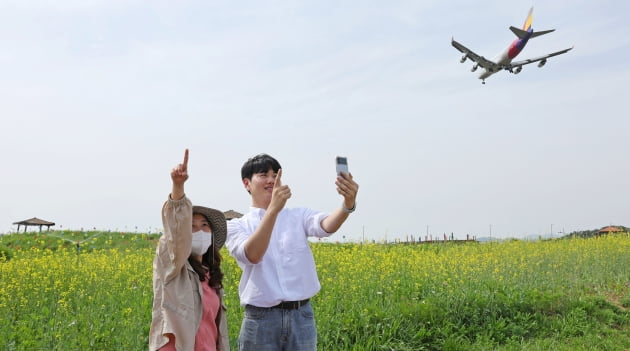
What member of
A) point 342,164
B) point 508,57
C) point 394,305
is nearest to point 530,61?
point 508,57

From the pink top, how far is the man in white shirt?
18 centimetres

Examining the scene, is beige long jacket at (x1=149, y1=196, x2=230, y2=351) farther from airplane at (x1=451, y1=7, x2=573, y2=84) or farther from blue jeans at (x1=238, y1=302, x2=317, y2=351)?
airplane at (x1=451, y1=7, x2=573, y2=84)

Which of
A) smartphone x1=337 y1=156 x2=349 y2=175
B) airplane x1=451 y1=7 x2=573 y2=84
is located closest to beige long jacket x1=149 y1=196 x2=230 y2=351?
smartphone x1=337 y1=156 x2=349 y2=175

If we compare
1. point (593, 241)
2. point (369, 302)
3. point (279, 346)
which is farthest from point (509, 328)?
point (593, 241)

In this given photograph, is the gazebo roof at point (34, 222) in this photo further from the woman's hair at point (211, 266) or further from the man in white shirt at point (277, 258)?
the man in white shirt at point (277, 258)

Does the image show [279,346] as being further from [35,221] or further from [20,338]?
[35,221]

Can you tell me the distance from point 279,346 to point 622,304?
822 centimetres

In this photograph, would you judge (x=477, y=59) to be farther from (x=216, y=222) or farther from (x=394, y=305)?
(x=216, y=222)

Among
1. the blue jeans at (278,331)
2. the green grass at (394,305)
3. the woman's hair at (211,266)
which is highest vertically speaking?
the woman's hair at (211,266)

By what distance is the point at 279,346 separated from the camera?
275 cm

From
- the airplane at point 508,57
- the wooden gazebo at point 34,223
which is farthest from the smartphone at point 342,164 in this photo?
the wooden gazebo at point 34,223

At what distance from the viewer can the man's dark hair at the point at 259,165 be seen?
2.99 metres

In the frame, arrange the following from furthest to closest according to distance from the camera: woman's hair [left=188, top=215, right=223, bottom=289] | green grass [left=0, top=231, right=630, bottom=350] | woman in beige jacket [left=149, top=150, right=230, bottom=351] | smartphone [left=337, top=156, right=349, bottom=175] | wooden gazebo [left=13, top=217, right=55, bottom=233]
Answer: wooden gazebo [left=13, top=217, right=55, bottom=233], green grass [left=0, top=231, right=630, bottom=350], woman's hair [left=188, top=215, right=223, bottom=289], smartphone [left=337, top=156, right=349, bottom=175], woman in beige jacket [left=149, top=150, right=230, bottom=351]

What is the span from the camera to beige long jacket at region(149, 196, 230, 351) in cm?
265
